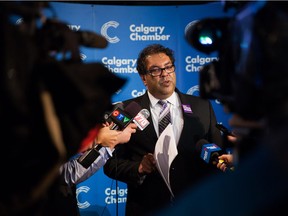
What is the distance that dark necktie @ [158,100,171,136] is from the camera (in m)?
2.89

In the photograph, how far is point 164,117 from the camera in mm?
2930

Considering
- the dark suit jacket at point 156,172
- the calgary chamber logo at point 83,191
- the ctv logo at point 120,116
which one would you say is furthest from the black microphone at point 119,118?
the calgary chamber logo at point 83,191

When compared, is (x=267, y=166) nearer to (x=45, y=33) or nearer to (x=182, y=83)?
(x=45, y=33)

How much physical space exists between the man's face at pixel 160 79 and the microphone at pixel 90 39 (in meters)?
1.58

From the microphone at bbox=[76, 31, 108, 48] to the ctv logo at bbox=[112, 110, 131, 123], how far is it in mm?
1158

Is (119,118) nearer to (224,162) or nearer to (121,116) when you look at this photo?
(121,116)

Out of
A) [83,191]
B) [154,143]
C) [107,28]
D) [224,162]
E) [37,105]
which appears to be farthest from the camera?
[107,28]

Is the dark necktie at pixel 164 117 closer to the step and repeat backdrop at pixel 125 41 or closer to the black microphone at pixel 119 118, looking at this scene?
the black microphone at pixel 119 118

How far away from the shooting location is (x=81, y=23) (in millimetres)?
3914

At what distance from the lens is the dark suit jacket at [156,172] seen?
9.04ft

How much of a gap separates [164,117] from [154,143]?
0.62ft

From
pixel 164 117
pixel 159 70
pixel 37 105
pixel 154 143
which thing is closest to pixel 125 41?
Answer: pixel 159 70

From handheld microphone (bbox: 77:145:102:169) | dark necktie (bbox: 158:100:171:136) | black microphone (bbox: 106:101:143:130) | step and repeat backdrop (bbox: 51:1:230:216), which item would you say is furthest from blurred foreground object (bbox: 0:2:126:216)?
step and repeat backdrop (bbox: 51:1:230:216)

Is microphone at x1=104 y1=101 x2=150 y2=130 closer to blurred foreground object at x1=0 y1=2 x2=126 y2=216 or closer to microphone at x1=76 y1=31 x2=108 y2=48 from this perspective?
microphone at x1=76 y1=31 x2=108 y2=48
